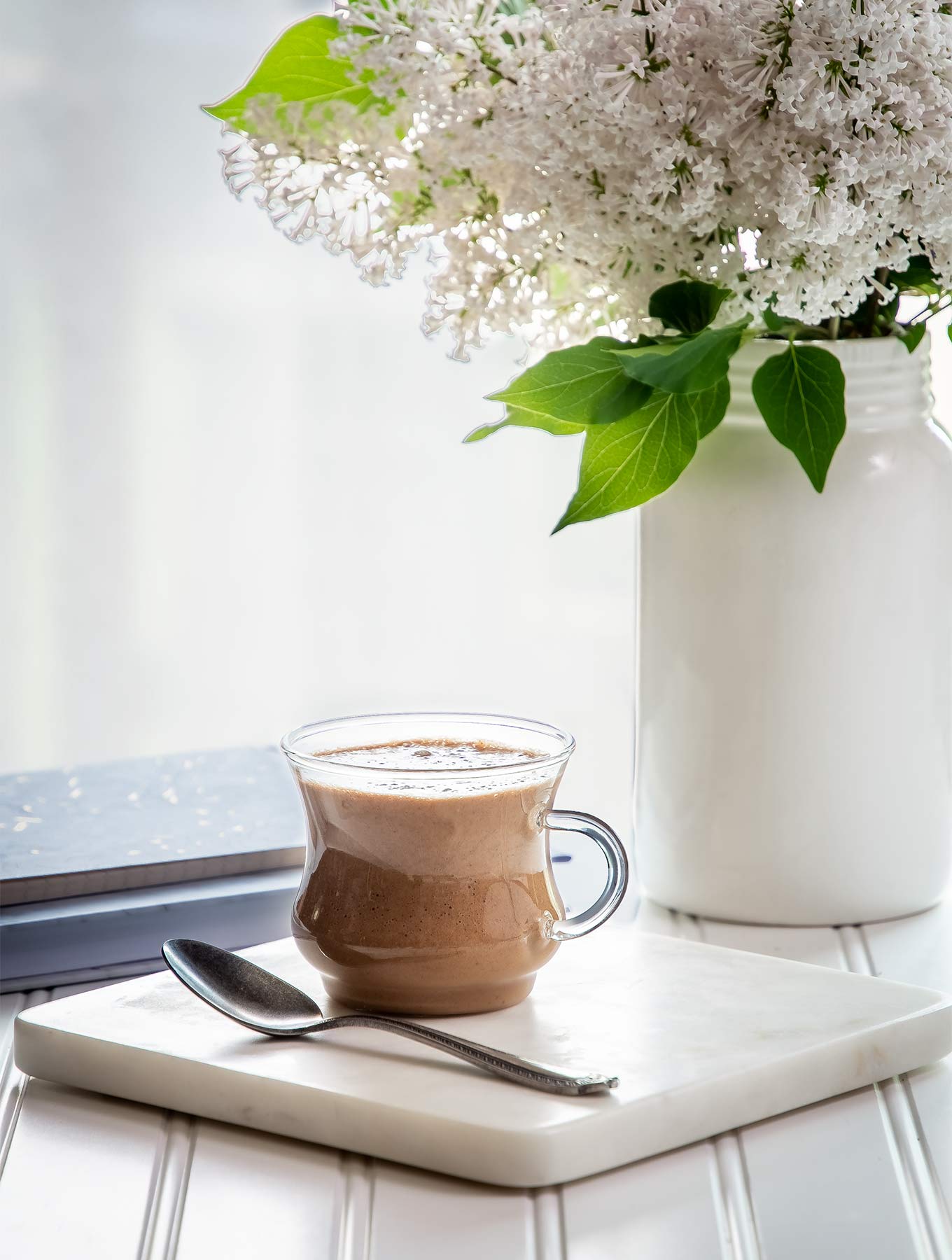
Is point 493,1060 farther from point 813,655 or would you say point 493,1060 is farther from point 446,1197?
point 813,655

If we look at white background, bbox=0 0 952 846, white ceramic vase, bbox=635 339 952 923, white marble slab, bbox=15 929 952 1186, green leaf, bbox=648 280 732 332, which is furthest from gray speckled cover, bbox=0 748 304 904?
white background, bbox=0 0 952 846

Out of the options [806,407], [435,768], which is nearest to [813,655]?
[806,407]

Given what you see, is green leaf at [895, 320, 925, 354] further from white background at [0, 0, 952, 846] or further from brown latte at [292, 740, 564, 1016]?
white background at [0, 0, 952, 846]

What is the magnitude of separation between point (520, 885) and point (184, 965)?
14 cm

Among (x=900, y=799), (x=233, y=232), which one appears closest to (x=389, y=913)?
(x=900, y=799)

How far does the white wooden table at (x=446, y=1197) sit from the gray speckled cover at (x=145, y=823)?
7.2 inches

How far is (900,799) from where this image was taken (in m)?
0.80

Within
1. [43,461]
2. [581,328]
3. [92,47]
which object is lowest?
[43,461]

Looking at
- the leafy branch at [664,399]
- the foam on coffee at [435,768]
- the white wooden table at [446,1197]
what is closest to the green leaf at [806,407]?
the leafy branch at [664,399]

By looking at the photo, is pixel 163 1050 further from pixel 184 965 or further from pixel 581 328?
pixel 581 328

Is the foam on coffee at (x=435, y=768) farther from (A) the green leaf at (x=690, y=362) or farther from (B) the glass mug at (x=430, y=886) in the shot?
(A) the green leaf at (x=690, y=362)

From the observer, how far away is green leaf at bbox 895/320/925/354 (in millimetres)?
770

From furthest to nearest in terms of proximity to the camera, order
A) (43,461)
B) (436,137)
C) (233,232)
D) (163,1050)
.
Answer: (233,232) < (43,461) < (436,137) < (163,1050)

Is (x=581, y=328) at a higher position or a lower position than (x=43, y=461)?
higher
